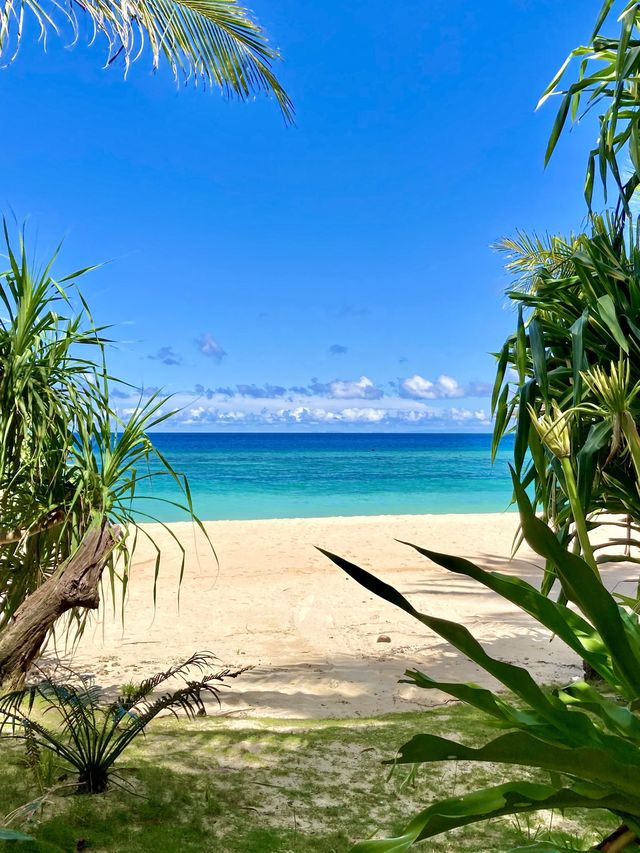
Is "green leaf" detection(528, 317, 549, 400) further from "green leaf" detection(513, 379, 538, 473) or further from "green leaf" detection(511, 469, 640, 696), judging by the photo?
"green leaf" detection(511, 469, 640, 696)

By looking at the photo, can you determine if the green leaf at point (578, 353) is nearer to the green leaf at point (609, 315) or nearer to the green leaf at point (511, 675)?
the green leaf at point (609, 315)

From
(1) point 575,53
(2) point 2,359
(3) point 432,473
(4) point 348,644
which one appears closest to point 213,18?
(1) point 575,53

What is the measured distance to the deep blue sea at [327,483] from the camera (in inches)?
1101

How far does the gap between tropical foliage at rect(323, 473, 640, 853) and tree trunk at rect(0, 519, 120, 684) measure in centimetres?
269

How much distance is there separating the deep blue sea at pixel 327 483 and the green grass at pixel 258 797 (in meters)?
20.4

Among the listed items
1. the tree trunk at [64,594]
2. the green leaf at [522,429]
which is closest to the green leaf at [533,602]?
the green leaf at [522,429]

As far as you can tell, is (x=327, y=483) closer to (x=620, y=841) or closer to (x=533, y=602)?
(x=533, y=602)

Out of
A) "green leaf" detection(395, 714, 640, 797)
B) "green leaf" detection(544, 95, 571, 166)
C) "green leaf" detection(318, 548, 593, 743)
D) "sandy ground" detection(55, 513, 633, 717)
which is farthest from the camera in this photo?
"sandy ground" detection(55, 513, 633, 717)

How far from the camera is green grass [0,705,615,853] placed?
2762 mm

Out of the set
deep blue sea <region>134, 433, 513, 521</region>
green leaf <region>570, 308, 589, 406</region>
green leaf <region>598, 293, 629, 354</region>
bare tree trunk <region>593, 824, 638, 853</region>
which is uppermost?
green leaf <region>598, 293, 629, 354</region>

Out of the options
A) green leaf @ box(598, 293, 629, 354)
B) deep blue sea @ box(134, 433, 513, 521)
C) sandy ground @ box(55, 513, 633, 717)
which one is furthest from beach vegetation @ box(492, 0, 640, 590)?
deep blue sea @ box(134, 433, 513, 521)

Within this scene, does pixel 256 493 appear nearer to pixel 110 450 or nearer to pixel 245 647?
pixel 245 647

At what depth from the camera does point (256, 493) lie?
3506 centimetres

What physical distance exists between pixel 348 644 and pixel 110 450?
4.27 meters
